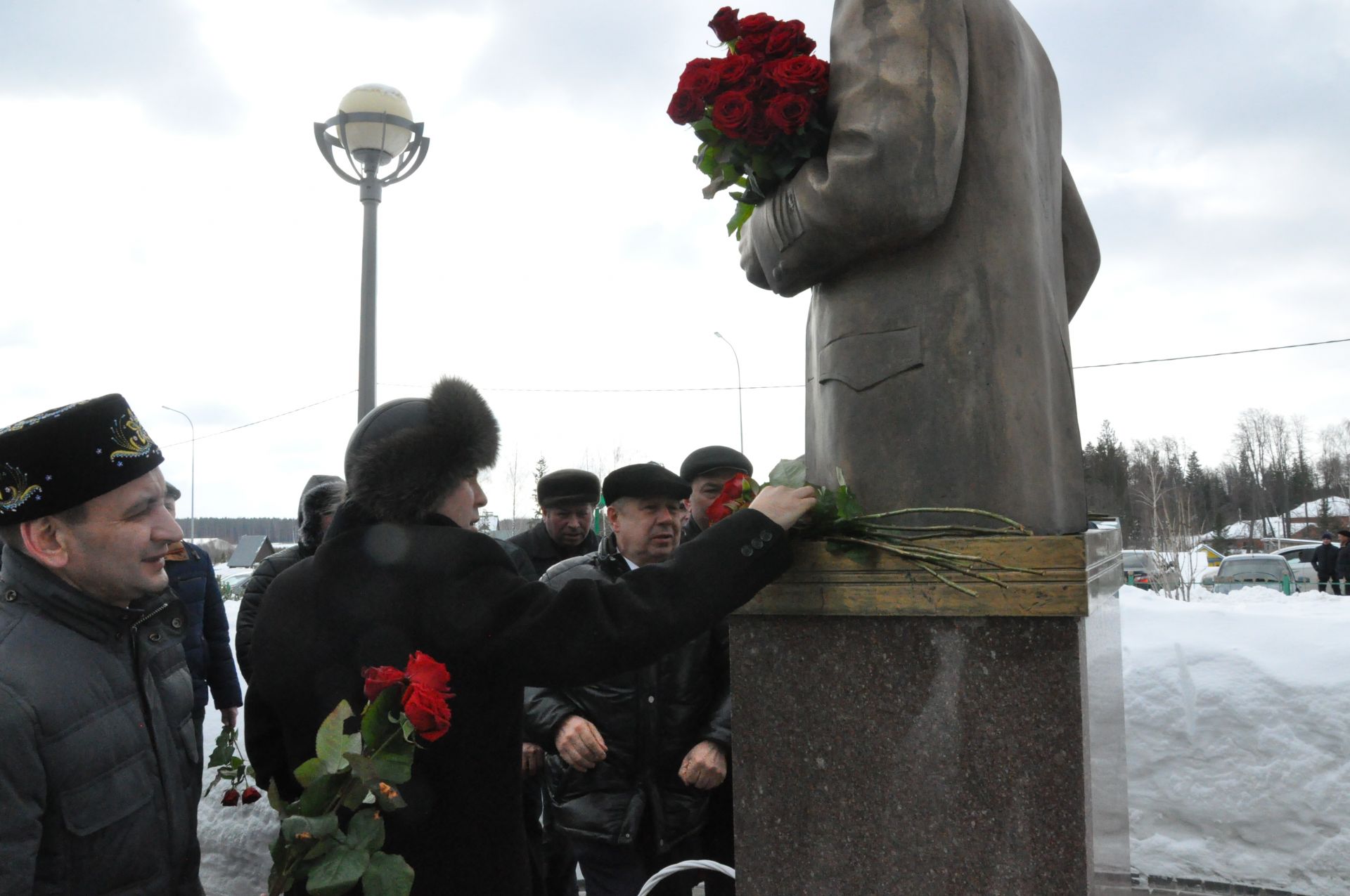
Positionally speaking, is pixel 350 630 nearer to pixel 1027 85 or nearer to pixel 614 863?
pixel 614 863

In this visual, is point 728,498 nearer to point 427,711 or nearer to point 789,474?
point 789,474

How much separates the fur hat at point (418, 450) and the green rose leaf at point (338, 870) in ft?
2.24

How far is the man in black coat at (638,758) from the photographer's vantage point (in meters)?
3.14

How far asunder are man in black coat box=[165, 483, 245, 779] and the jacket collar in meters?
3.28

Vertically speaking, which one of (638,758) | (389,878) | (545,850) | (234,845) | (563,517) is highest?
(563,517)

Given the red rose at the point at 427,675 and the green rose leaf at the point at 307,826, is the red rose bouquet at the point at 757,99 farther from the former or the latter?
the green rose leaf at the point at 307,826

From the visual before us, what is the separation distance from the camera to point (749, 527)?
6.83 feet

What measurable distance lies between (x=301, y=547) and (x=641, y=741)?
2.30 metres

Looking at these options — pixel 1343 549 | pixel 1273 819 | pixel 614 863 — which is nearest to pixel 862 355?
pixel 614 863

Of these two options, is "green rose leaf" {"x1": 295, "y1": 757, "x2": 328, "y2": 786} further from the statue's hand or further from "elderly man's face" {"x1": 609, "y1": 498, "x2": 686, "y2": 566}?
"elderly man's face" {"x1": 609, "y1": 498, "x2": 686, "y2": 566}

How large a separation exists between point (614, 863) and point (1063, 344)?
82.5 inches

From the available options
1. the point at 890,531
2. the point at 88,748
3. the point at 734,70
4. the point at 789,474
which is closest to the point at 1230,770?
the point at 890,531

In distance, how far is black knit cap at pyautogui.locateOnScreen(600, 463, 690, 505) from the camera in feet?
11.6

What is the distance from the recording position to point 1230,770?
539 cm
